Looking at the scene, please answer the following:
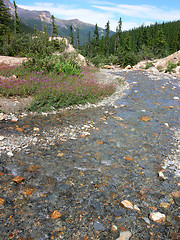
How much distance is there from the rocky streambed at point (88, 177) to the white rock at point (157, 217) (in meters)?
0.02

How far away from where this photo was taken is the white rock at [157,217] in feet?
10.3

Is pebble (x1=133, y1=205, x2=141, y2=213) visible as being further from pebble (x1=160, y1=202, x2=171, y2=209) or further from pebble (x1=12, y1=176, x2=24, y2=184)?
pebble (x1=12, y1=176, x2=24, y2=184)

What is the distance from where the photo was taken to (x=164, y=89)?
13352mm

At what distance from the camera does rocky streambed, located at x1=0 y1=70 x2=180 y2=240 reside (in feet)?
9.75

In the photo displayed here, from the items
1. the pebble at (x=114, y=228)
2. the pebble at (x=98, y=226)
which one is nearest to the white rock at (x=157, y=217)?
the pebble at (x=114, y=228)

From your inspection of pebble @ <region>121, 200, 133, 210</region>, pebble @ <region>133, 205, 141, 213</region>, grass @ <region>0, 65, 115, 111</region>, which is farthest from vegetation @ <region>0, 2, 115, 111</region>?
pebble @ <region>133, 205, 141, 213</region>

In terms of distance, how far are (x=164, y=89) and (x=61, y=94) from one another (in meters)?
8.21

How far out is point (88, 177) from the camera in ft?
13.7

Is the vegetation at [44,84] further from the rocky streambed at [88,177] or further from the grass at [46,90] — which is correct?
the rocky streambed at [88,177]

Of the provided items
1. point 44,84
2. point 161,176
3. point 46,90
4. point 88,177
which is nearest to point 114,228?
point 88,177

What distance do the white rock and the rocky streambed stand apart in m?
0.02

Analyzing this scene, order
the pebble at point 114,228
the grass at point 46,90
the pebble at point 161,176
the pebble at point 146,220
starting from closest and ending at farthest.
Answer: the pebble at point 114,228
the pebble at point 146,220
the pebble at point 161,176
the grass at point 46,90

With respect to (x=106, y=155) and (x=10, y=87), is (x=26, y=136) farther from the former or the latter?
(x=10, y=87)

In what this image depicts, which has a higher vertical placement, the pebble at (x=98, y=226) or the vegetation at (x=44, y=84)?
the vegetation at (x=44, y=84)
